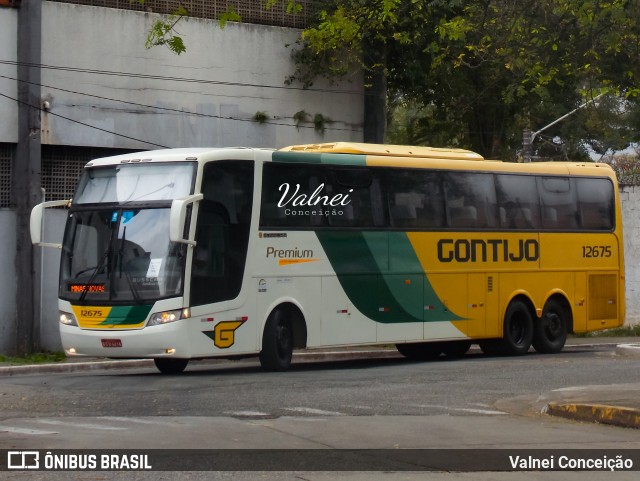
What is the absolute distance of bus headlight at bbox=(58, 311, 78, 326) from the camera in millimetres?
17812

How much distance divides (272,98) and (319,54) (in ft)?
4.64

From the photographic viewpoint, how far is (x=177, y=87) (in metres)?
26.1

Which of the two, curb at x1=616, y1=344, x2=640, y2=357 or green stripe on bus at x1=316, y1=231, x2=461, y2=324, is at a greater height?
green stripe on bus at x1=316, y1=231, x2=461, y2=324

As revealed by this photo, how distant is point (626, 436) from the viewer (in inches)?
450

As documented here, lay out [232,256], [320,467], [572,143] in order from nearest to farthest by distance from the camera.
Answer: [320,467] → [232,256] → [572,143]

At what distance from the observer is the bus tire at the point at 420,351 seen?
75.4 ft

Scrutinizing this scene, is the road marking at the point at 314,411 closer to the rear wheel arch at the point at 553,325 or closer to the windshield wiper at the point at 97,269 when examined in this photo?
the windshield wiper at the point at 97,269

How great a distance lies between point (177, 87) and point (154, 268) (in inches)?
377

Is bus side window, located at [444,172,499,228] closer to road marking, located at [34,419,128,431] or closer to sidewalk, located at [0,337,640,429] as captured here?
sidewalk, located at [0,337,640,429]

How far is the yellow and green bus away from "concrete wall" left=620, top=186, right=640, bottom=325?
23.9 feet

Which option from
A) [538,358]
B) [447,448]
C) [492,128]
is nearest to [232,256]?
[538,358]

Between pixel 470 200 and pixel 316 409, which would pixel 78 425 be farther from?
pixel 470 200

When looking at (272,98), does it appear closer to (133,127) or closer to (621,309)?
(133,127)

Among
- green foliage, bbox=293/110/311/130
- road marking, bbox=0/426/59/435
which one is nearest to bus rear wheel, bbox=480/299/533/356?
green foliage, bbox=293/110/311/130
